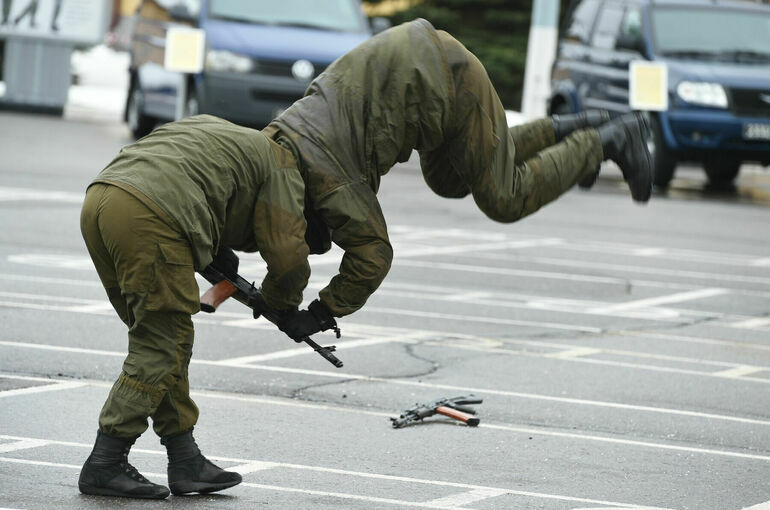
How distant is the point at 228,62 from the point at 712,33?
5972 mm

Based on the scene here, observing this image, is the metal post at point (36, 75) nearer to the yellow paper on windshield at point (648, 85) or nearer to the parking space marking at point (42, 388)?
the yellow paper on windshield at point (648, 85)

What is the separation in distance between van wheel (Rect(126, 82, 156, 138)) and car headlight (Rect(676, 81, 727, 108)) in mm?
7279

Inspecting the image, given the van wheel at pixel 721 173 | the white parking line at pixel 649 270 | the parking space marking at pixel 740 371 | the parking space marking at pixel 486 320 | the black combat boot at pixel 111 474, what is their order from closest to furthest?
the black combat boot at pixel 111 474, the parking space marking at pixel 740 371, the parking space marking at pixel 486 320, the white parking line at pixel 649 270, the van wheel at pixel 721 173

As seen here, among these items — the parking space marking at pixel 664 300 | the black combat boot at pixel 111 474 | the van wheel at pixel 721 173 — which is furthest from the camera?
the van wheel at pixel 721 173

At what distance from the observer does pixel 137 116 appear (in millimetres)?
21438

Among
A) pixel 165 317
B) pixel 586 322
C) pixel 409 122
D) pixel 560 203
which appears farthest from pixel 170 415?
pixel 560 203

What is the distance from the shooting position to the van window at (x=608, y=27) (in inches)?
779

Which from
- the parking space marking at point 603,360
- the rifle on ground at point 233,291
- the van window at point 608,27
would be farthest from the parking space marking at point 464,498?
the van window at point 608,27

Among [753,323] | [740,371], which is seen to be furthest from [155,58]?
[740,371]

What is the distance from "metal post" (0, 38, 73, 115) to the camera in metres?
24.2

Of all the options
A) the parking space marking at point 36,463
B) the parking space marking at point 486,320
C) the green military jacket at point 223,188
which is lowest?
the parking space marking at point 486,320

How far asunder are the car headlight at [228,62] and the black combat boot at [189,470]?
43.4 feet

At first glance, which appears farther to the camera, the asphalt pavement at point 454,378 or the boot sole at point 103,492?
the asphalt pavement at point 454,378

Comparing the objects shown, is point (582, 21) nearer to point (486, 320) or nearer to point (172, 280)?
point (486, 320)
